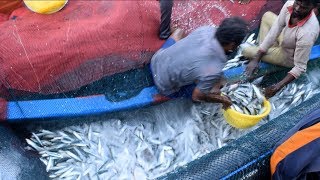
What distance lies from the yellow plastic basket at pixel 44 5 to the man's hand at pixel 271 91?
2.93 metres

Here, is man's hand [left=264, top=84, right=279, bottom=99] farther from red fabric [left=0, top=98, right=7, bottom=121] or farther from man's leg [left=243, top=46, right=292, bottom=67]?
red fabric [left=0, top=98, right=7, bottom=121]

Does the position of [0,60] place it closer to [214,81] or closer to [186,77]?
[186,77]

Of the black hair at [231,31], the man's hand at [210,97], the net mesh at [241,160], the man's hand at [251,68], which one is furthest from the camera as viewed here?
→ the man's hand at [251,68]

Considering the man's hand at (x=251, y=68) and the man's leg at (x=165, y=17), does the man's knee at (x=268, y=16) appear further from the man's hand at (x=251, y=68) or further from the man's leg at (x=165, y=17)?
the man's leg at (x=165, y=17)

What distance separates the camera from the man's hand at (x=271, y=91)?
4758 millimetres

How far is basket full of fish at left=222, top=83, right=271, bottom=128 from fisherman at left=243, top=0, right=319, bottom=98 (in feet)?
0.60

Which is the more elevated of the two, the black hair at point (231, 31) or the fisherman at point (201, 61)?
the black hair at point (231, 31)

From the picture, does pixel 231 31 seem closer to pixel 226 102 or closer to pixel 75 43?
pixel 226 102

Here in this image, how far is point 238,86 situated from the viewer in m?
4.89

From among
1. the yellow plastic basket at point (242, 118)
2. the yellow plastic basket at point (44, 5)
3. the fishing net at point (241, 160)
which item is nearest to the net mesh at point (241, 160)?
the fishing net at point (241, 160)

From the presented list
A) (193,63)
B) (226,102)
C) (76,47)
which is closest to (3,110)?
(76,47)

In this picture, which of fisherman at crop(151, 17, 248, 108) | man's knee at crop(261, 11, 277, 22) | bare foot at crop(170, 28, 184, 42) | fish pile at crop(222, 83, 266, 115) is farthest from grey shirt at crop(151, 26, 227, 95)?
man's knee at crop(261, 11, 277, 22)

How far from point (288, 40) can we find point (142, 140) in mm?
2228

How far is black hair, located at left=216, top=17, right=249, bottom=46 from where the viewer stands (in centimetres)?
387
